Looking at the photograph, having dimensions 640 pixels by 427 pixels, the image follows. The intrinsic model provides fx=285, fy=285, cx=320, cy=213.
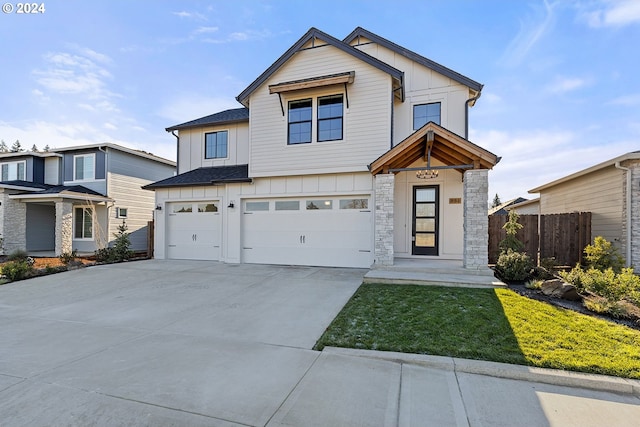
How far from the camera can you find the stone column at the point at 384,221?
26.7 ft

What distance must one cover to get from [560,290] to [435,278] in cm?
245

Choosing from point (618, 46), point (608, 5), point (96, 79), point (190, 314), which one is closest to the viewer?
point (190, 314)

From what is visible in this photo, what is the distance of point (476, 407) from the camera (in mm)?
2607

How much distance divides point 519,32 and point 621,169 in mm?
5034

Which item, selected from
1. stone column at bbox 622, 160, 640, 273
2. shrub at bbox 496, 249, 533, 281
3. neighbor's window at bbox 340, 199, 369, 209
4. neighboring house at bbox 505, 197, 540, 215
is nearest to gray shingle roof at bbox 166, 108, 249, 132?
neighbor's window at bbox 340, 199, 369, 209

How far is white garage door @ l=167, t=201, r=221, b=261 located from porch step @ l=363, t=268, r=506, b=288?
22.5 feet

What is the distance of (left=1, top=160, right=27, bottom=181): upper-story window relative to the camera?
53.2ft

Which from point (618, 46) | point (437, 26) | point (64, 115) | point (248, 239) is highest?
point (437, 26)

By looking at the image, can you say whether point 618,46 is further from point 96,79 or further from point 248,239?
point 96,79

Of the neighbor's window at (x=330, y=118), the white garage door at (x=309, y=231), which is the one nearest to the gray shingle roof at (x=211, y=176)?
the white garage door at (x=309, y=231)

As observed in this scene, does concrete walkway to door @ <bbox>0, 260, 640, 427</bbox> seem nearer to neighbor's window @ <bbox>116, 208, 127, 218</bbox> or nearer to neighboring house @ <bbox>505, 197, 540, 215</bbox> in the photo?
neighbor's window @ <bbox>116, 208, 127, 218</bbox>

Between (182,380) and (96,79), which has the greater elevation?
(96,79)

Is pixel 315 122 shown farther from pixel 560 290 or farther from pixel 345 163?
pixel 560 290

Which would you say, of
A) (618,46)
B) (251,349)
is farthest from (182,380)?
(618,46)
